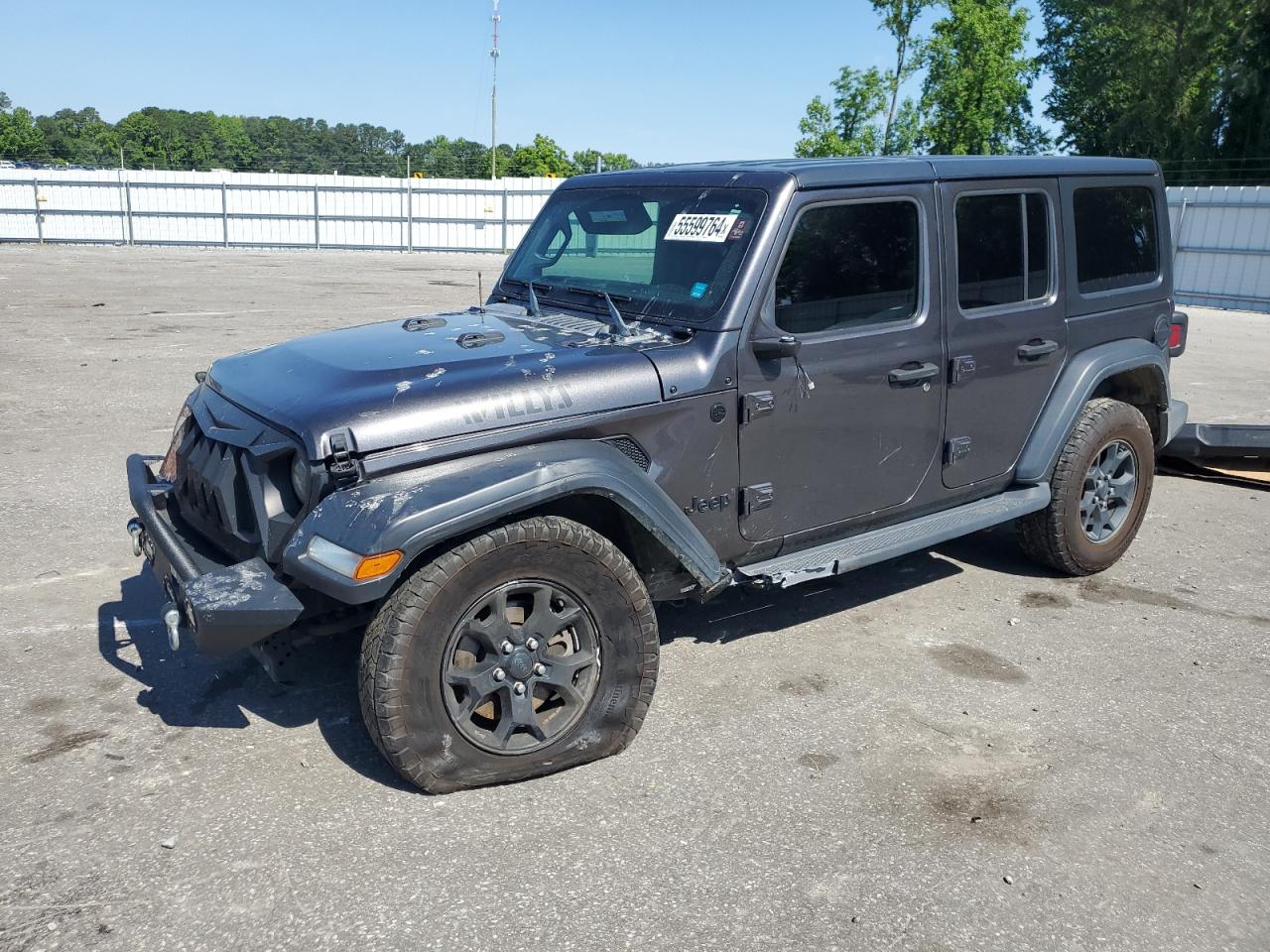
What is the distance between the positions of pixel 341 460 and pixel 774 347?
5.14ft

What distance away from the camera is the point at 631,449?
11.6ft

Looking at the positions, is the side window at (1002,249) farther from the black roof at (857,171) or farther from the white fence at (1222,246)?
the white fence at (1222,246)

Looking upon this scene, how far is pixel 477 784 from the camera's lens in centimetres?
327

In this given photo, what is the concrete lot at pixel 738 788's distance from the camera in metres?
2.74

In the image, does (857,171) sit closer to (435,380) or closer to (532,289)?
(532,289)

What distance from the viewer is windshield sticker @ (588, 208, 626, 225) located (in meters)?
4.44

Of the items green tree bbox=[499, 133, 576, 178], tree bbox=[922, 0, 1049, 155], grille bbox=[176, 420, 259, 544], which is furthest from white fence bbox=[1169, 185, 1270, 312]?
green tree bbox=[499, 133, 576, 178]

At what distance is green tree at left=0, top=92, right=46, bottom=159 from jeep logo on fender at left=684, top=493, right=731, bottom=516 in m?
97.5

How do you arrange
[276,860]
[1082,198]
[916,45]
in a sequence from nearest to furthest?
1. [276,860]
2. [1082,198]
3. [916,45]

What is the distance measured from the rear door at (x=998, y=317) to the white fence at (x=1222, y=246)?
56.4 feet

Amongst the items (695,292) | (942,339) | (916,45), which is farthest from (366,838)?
(916,45)

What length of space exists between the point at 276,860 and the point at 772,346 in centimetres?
228

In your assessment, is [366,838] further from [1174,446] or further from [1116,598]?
[1174,446]

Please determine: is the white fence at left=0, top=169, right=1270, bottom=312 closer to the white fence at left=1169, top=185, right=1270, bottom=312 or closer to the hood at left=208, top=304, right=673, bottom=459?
the white fence at left=1169, top=185, right=1270, bottom=312
